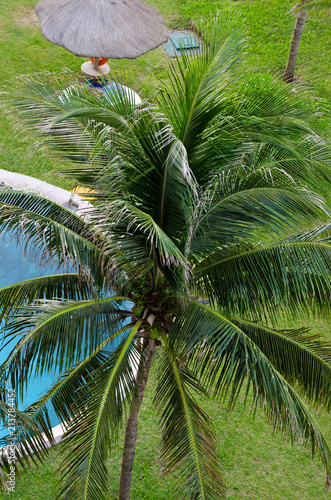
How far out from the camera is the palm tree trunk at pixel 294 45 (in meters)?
13.6

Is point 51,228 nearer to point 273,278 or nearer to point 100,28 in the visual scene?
point 273,278

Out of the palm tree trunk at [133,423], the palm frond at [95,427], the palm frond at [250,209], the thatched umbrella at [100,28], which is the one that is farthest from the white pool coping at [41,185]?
the palm frond at [95,427]

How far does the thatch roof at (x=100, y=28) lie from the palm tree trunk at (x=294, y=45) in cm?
375

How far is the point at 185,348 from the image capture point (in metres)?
4.58

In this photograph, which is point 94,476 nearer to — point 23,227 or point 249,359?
point 249,359

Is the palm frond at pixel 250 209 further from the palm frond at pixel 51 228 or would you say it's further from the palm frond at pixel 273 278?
the palm frond at pixel 51 228

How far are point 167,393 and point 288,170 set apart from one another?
2310 mm

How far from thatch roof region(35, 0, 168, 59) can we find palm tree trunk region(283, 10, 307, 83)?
12.3 feet

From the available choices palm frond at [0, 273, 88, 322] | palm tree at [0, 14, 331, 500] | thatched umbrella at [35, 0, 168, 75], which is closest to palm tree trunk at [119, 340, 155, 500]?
palm tree at [0, 14, 331, 500]

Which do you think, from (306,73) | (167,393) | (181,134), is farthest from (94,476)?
(306,73)

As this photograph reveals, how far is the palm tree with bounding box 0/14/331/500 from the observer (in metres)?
4.36

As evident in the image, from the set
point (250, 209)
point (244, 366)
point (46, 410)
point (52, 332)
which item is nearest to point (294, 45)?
point (250, 209)

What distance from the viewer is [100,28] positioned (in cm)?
1143

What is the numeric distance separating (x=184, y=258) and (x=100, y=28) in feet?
28.7
